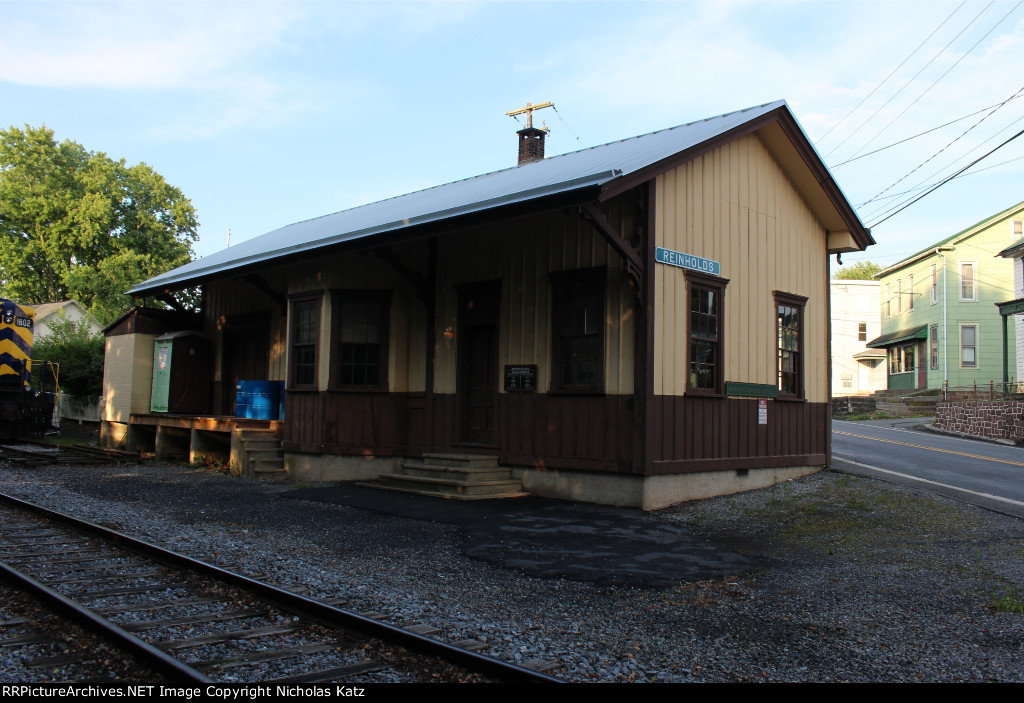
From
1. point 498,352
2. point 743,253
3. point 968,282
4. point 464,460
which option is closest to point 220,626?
point 464,460

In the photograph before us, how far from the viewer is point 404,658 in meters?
4.27

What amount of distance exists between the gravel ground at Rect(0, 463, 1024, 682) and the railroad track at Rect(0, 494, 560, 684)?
0.39 metres

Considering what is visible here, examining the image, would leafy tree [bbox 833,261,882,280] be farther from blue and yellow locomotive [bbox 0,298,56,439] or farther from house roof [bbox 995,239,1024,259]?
blue and yellow locomotive [bbox 0,298,56,439]

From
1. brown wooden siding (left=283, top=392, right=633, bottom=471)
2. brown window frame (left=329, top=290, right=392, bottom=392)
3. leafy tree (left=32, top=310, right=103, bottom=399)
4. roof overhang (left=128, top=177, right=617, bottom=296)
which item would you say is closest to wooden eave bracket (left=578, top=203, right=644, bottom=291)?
roof overhang (left=128, top=177, right=617, bottom=296)

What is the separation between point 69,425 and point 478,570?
84.2 feet

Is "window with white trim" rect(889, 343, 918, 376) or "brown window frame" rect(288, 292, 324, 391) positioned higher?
"window with white trim" rect(889, 343, 918, 376)

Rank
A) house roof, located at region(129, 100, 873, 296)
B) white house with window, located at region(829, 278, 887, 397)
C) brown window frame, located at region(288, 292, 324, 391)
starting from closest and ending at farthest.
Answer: house roof, located at region(129, 100, 873, 296) → brown window frame, located at region(288, 292, 324, 391) → white house with window, located at region(829, 278, 887, 397)

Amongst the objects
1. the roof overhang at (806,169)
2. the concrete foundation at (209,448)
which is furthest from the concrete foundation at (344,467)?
the roof overhang at (806,169)

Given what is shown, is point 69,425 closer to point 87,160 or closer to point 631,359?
point 87,160

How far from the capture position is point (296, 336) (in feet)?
45.8

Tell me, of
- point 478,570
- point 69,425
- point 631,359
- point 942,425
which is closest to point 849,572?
point 478,570

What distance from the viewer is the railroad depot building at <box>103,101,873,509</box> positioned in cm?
1025

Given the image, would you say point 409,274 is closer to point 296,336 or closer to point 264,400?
point 296,336

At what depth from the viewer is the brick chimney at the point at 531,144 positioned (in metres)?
18.0
